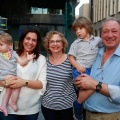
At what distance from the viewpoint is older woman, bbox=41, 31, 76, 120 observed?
313 cm

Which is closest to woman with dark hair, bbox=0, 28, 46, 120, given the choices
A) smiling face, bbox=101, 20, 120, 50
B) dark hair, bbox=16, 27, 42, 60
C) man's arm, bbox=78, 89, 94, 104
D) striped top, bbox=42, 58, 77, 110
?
dark hair, bbox=16, 27, 42, 60

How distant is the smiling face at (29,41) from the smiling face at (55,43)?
0.21 m

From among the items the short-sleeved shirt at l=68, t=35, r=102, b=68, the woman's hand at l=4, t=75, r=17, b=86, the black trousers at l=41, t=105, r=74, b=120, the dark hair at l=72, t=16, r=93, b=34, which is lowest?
the black trousers at l=41, t=105, r=74, b=120

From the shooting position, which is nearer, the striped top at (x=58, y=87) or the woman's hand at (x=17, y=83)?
the woman's hand at (x=17, y=83)

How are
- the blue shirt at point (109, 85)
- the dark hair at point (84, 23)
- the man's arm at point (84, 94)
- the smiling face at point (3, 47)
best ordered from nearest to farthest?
the blue shirt at point (109, 85) → the man's arm at point (84, 94) → the smiling face at point (3, 47) → the dark hair at point (84, 23)

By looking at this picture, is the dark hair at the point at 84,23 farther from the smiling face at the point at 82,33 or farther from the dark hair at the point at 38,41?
the dark hair at the point at 38,41

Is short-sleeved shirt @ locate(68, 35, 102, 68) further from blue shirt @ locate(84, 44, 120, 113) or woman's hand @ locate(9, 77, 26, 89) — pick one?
woman's hand @ locate(9, 77, 26, 89)

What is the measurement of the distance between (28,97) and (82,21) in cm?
120

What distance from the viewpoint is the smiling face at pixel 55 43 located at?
3154 millimetres

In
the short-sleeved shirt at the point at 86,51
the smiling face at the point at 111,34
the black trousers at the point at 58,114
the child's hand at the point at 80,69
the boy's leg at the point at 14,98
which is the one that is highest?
the smiling face at the point at 111,34

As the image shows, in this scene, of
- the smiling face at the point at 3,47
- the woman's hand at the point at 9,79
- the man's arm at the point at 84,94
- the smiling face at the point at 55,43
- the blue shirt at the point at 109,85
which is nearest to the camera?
the blue shirt at the point at 109,85

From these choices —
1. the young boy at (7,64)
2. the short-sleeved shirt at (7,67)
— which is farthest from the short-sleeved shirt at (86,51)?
the short-sleeved shirt at (7,67)

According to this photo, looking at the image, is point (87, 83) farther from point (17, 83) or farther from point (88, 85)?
point (17, 83)

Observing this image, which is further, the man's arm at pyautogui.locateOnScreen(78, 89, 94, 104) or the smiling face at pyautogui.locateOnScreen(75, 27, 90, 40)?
the smiling face at pyautogui.locateOnScreen(75, 27, 90, 40)
